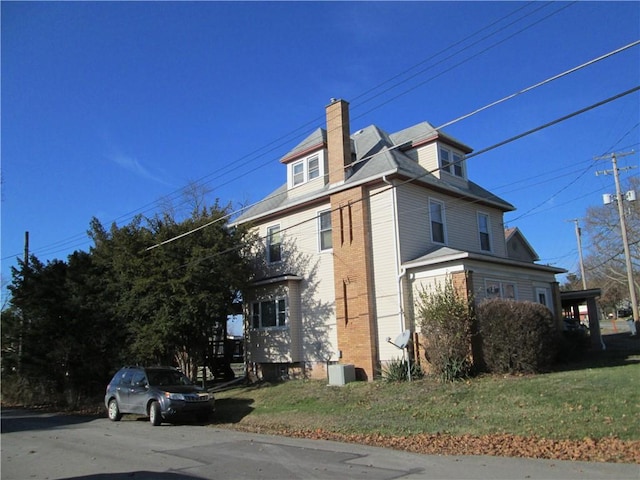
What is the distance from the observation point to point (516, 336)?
15609mm

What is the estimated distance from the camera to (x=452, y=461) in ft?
28.9

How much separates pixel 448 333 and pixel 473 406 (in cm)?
368

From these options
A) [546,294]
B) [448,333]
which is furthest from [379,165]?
[546,294]

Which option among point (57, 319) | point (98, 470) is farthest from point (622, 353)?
point (57, 319)

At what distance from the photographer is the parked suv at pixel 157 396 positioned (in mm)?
15305

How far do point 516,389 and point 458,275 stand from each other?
497 centimetres

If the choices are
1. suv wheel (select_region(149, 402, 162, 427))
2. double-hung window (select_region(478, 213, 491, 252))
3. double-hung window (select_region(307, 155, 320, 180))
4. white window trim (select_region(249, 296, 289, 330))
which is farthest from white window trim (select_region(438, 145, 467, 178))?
suv wheel (select_region(149, 402, 162, 427))

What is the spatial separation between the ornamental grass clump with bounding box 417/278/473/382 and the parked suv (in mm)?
6994

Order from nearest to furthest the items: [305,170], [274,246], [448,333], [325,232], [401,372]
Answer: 1. [448,333]
2. [401,372]
3. [325,232]
4. [305,170]
5. [274,246]

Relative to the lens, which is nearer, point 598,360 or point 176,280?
point 598,360

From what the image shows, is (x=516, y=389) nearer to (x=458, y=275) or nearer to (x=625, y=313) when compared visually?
(x=458, y=275)

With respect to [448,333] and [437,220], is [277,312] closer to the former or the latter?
[437,220]

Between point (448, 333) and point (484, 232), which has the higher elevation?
point (484, 232)

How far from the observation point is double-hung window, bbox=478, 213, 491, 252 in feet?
77.4
